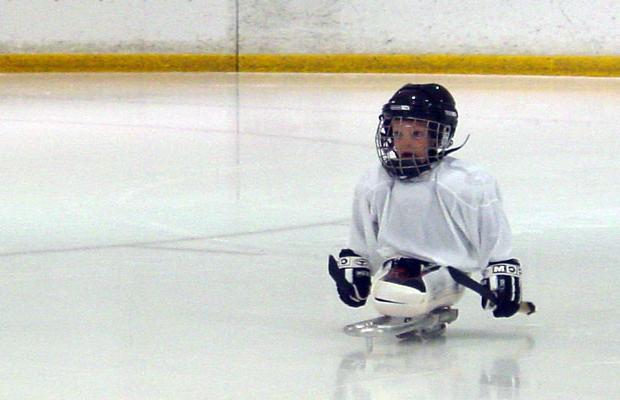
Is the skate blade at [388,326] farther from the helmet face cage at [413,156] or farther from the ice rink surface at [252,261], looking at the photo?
Answer: the helmet face cage at [413,156]

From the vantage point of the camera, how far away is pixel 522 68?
31.1ft

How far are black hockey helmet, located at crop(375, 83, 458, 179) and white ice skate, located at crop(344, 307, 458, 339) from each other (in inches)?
9.6

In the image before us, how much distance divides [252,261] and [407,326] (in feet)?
2.86

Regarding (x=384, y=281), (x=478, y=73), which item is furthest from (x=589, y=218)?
(x=478, y=73)

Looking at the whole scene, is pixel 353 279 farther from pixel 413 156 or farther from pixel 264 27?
pixel 264 27

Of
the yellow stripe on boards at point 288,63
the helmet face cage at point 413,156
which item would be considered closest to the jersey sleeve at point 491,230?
the helmet face cage at point 413,156

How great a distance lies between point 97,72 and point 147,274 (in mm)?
6902

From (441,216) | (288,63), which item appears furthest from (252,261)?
(288,63)

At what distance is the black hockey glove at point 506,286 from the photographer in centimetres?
223

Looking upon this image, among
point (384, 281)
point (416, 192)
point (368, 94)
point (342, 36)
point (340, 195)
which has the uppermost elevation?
point (342, 36)

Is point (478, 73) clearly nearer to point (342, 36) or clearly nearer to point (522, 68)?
point (522, 68)

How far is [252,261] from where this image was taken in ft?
10.3

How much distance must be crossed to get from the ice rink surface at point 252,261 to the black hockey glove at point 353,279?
0.08 meters

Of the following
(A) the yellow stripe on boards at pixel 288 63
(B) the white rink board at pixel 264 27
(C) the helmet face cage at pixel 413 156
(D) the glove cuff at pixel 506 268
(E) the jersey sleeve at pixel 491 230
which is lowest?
(D) the glove cuff at pixel 506 268
